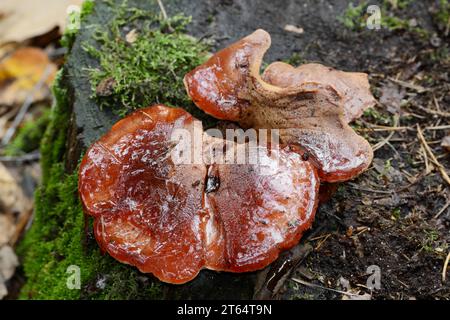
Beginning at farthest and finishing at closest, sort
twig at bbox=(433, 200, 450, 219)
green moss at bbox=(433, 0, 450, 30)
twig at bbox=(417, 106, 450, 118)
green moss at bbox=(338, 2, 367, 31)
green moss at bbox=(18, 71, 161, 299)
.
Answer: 1. green moss at bbox=(433, 0, 450, 30)
2. green moss at bbox=(338, 2, 367, 31)
3. twig at bbox=(417, 106, 450, 118)
4. green moss at bbox=(18, 71, 161, 299)
5. twig at bbox=(433, 200, 450, 219)

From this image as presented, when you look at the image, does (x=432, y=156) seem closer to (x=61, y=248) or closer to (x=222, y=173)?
(x=222, y=173)

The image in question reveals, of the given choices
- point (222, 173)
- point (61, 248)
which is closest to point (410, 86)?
point (222, 173)

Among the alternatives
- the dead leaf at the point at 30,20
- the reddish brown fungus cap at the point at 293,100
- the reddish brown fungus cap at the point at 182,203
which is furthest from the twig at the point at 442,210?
the dead leaf at the point at 30,20

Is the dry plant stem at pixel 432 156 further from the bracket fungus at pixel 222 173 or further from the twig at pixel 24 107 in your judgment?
the twig at pixel 24 107

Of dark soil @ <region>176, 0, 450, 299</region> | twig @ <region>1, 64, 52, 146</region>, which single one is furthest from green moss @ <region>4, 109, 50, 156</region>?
dark soil @ <region>176, 0, 450, 299</region>

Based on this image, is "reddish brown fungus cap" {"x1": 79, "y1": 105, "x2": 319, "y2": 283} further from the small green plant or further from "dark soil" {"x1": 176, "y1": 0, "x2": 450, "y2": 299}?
the small green plant

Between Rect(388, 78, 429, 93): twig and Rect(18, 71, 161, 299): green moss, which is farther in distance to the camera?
Rect(388, 78, 429, 93): twig
